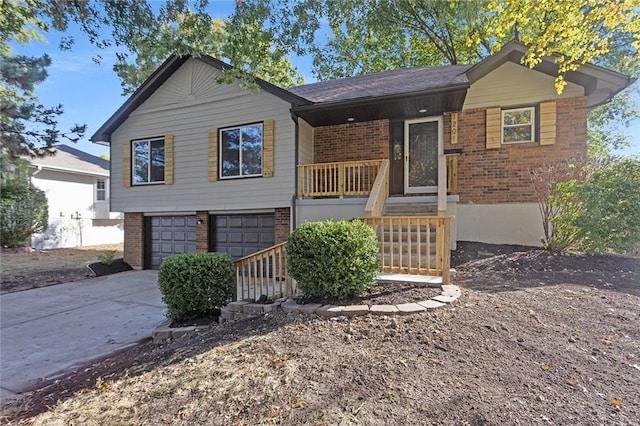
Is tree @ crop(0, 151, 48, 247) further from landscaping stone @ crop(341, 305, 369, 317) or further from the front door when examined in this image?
landscaping stone @ crop(341, 305, 369, 317)

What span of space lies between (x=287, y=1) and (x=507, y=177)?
6.38 metres

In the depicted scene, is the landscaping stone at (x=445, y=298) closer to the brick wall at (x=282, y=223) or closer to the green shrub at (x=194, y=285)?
the green shrub at (x=194, y=285)

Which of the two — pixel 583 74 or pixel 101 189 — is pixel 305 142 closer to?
pixel 583 74

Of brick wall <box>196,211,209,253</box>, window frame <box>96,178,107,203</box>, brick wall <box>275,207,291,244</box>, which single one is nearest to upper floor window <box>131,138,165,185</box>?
brick wall <box>196,211,209,253</box>

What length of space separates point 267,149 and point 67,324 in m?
5.71

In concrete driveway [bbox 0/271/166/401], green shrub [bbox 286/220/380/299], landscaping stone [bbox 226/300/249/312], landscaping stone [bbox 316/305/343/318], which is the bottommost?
concrete driveway [bbox 0/271/166/401]

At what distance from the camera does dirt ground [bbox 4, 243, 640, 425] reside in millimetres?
2439

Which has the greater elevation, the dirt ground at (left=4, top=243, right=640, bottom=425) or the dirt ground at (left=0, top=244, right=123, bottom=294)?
the dirt ground at (left=4, top=243, right=640, bottom=425)

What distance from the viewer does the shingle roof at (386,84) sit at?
8.05 metres

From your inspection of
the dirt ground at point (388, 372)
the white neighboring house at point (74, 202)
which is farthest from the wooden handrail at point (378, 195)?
the white neighboring house at point (74, 202)

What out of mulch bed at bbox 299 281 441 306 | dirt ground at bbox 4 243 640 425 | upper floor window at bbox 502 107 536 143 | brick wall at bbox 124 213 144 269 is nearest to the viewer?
dirt ground at bbox 4 243 640 425

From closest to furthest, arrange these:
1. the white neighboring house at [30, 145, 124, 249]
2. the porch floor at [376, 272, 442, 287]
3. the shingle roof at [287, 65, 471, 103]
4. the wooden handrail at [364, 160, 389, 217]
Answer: the porch floor at [376, 272, 442, 287]
the wooden handrail at [364, 160, 389, 217]
the shingle roof at [287, 65, 471, 103]
the white neighboring house at [30, 145, 124, 249]

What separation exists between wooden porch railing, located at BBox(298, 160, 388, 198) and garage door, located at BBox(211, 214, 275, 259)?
1472 mm

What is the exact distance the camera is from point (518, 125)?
8328mm
